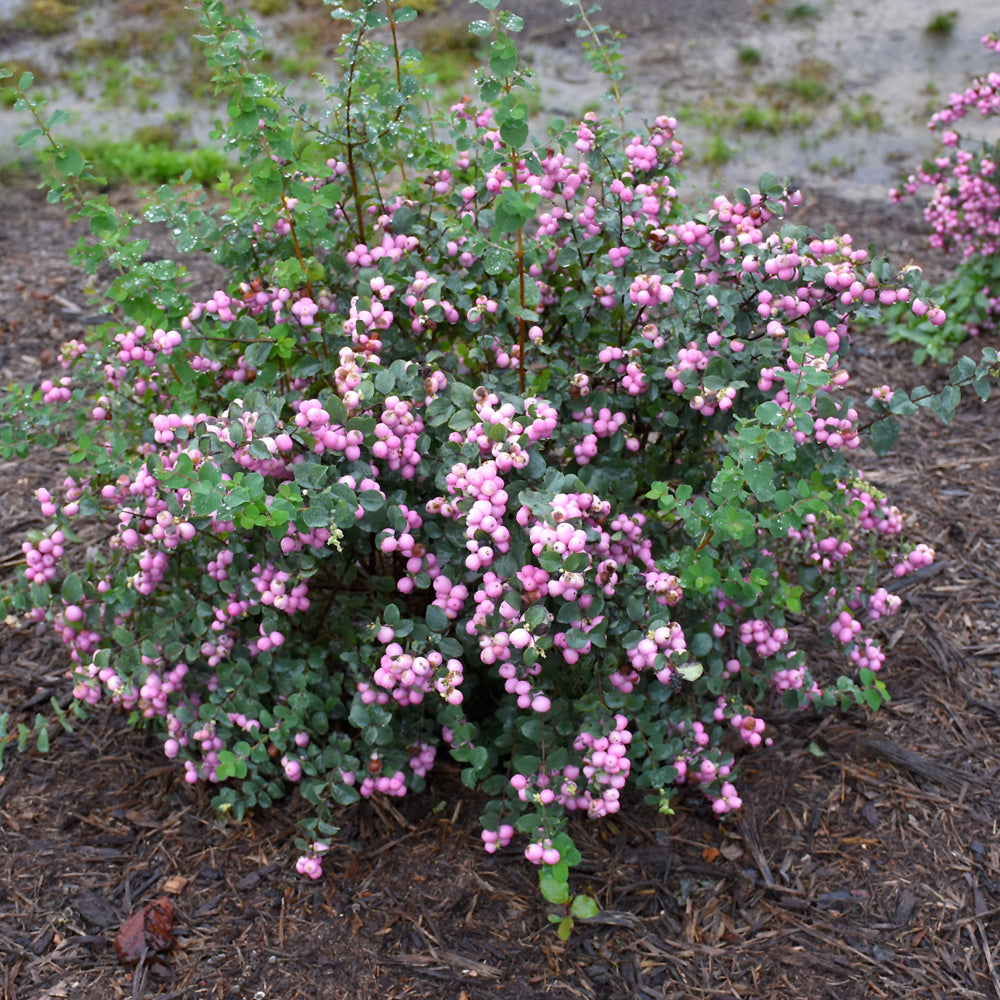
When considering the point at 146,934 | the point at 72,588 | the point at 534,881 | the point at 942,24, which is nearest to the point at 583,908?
the point at 534,881

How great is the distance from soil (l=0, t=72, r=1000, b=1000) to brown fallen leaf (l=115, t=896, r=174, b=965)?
0.02m

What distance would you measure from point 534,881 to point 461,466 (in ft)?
3.60

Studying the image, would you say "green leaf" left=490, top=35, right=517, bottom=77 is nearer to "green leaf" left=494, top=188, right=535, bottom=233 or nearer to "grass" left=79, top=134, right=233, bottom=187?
Result: "green leaf" left=494, top=188, right=535, bottom=233

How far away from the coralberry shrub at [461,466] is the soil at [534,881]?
0.40 ft

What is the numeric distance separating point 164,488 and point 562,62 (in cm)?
707

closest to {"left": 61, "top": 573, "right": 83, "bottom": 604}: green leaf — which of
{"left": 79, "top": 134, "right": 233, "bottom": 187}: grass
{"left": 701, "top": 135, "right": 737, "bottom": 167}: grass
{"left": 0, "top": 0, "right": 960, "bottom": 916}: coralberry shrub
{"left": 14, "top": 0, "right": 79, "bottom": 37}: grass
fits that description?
{"left": 0, "top": 0, "right": 960, "bottom": 916}: coralberry shrub

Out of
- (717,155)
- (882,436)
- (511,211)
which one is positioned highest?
(511,211)

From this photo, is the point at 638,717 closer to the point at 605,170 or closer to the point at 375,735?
the point at 375,735

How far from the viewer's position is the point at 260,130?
6.93ft

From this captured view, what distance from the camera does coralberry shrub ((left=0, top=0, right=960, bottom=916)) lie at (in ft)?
6.34

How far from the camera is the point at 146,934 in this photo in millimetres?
2207

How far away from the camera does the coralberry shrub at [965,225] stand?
4137 mm

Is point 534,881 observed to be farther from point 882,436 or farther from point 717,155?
point 717,155

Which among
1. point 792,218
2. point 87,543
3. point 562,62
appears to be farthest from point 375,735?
point 562,62
